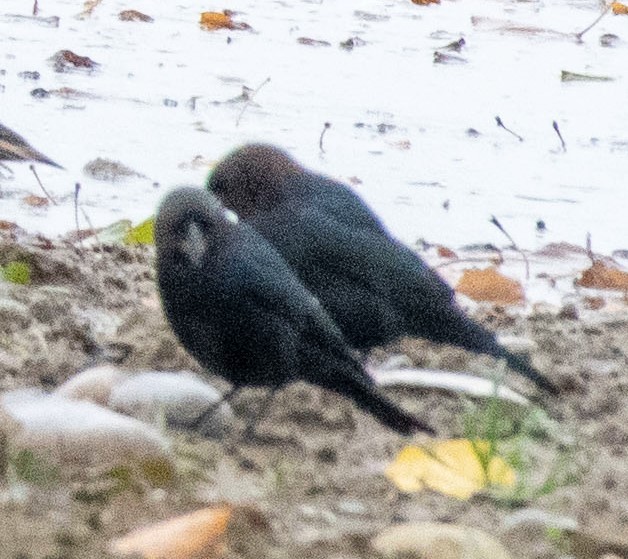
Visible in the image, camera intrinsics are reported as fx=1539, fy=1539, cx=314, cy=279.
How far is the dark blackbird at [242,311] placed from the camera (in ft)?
10.6

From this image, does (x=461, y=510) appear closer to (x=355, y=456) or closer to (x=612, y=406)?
(x=355, y=456)

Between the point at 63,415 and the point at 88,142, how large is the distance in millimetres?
3725

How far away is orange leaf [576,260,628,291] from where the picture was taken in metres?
5.15

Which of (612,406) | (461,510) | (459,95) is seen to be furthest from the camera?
(459,95)

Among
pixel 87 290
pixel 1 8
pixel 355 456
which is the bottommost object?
Answer: pixel 1 8

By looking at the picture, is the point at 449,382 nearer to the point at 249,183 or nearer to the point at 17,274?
the point at 249,183

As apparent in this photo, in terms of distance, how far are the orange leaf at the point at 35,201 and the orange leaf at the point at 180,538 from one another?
3.30 m

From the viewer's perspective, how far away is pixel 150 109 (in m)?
7.03

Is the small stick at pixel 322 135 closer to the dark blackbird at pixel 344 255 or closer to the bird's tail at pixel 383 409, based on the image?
the dark blackbird at pixel 344 255

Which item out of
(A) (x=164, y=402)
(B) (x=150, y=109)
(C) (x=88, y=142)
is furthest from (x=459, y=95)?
(A) (x=164, y=402)

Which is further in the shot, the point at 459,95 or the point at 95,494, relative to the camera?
the point at 459,95

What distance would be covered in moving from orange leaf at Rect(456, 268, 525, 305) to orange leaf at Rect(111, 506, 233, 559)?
2.57 m

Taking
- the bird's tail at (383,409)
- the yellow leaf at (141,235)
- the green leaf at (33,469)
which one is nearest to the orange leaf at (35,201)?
the yellow leaf at (141,235)

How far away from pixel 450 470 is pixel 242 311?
0.61 metres
